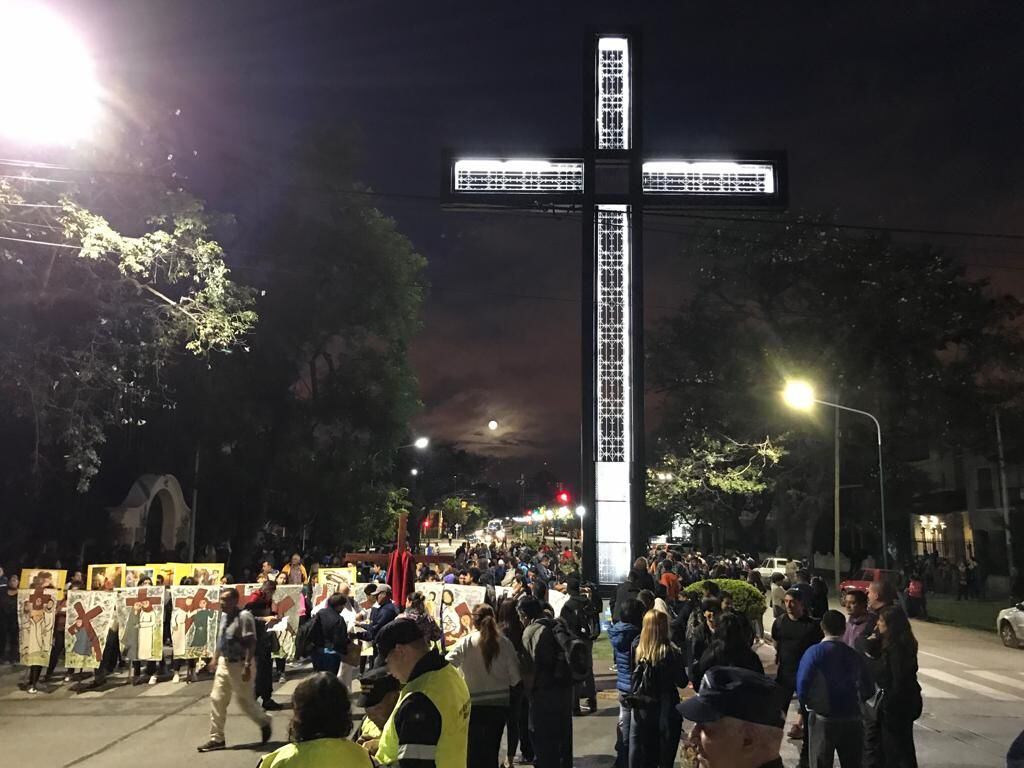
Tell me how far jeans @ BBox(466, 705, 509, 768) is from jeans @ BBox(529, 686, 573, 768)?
119 cm

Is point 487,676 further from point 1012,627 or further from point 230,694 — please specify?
point 1012,627

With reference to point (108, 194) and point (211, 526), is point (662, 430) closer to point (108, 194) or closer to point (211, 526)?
point (211, 526)

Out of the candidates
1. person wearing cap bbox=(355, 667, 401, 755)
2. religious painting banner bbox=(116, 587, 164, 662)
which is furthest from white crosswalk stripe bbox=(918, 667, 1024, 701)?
religious painting banner bbox=(116, 587, 164, 662)

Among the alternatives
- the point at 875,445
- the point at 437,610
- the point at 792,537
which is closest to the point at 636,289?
the point at 437,610

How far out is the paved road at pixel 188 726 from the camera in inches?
328

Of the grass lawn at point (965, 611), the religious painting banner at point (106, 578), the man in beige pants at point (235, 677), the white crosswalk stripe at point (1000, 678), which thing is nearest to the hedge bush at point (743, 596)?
the white crosswalk stripe at point (1000, 678)

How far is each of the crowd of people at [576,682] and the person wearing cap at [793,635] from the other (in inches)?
0.6

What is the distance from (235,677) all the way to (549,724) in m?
3.97

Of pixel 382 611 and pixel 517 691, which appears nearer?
pixel 517 691

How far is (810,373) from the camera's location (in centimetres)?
3547

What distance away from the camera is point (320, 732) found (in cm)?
321

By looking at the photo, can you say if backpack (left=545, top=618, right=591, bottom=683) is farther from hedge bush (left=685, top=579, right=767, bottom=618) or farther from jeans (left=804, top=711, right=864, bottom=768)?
hedge bush (left=685, top=579, right=767, bottom=618)

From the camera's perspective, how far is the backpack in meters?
7.09

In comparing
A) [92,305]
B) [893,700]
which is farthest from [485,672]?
[92,305]
